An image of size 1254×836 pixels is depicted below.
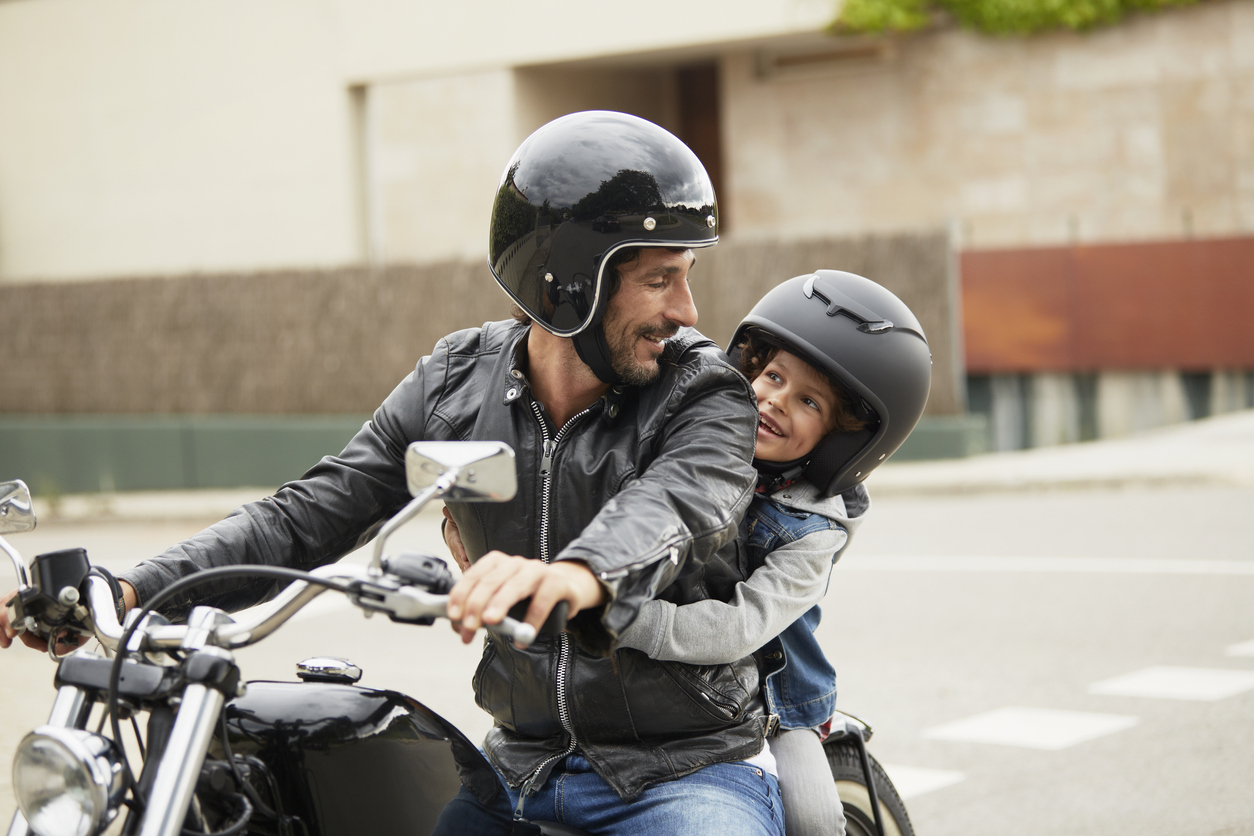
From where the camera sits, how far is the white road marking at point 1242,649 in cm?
654

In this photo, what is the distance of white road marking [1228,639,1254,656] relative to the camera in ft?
21.5

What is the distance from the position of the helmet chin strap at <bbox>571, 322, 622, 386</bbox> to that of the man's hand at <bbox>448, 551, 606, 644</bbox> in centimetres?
57

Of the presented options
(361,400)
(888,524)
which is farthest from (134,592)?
(361,400)

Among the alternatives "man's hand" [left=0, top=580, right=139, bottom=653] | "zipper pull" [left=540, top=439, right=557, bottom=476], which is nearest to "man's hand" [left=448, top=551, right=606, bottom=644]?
"zipper pull" [left=540, top=439, right=557, bottom=476]

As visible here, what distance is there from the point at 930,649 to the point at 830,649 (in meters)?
0.48

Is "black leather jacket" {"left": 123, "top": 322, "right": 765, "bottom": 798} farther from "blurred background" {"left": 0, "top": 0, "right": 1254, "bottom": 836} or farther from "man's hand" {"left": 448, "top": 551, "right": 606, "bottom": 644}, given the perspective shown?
"blurred background" {"left": 0, "top": 0, "right": 1254, "bottom": 836}

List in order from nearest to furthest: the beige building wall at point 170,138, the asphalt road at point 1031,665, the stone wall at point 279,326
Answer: the asphalt road at point 1031,665
the stone wall at point 279,326
the beige building wall at point 170,138

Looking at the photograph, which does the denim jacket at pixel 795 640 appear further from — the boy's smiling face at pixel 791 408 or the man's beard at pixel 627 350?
the man's beard at pixel 627 350

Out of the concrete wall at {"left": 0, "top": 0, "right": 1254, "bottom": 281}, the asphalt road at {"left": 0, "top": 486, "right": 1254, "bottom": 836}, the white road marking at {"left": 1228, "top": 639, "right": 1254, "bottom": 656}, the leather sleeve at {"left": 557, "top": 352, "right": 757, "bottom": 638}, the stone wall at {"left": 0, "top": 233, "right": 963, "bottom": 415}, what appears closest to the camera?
the leather sleeve at {"left": 557, "top": 352, "right": 757, "bottom": 638}

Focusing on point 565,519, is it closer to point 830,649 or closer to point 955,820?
point 955,820

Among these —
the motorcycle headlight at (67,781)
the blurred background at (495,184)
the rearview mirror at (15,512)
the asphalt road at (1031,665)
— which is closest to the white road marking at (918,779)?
the asphalt road at (1031,665)

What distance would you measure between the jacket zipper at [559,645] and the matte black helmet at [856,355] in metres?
0.67

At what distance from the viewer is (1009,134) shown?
828 inches

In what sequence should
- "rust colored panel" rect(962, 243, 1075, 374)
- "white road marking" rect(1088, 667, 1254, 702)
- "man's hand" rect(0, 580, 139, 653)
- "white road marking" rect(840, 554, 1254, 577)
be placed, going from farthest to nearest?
"rust colored panel" rect(962, 243, 1075, 374)
"white road marking" rect(840, 554, 1254, 577)
"white road marking" rect(1088, 667, 1254, 702)
"man's hand" rect(0, 580, 139, 653)
